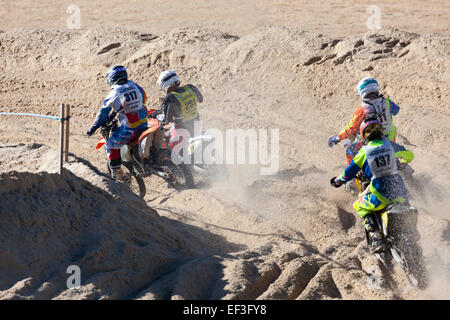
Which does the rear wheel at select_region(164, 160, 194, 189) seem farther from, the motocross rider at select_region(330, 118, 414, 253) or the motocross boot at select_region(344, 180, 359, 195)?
the motocross rider at select_region(330, 118, 414, 253)

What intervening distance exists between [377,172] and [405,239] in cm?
79

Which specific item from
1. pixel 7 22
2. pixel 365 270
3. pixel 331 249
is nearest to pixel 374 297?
pixel 365 270

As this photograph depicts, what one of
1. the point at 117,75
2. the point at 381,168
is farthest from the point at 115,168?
the point at 381,168

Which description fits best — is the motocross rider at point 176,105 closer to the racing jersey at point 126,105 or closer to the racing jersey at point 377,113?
the racing jersey at point 126,105

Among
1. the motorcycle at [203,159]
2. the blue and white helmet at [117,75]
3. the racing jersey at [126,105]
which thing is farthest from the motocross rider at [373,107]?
the blue and white helmet at [117,75]

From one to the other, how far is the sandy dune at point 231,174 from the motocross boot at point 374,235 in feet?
1.06

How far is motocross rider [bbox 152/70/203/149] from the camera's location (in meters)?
10.3

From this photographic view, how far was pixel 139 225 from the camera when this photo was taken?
7.40m

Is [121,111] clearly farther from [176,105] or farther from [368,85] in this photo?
[368,85]

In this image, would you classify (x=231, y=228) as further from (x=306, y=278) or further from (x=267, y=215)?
(x=306, y=278)

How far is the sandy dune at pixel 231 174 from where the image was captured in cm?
657

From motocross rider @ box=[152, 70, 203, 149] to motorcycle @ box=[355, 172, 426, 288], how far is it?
4.31 metres

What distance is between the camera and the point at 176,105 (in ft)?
33.9

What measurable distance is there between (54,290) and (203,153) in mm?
4903
